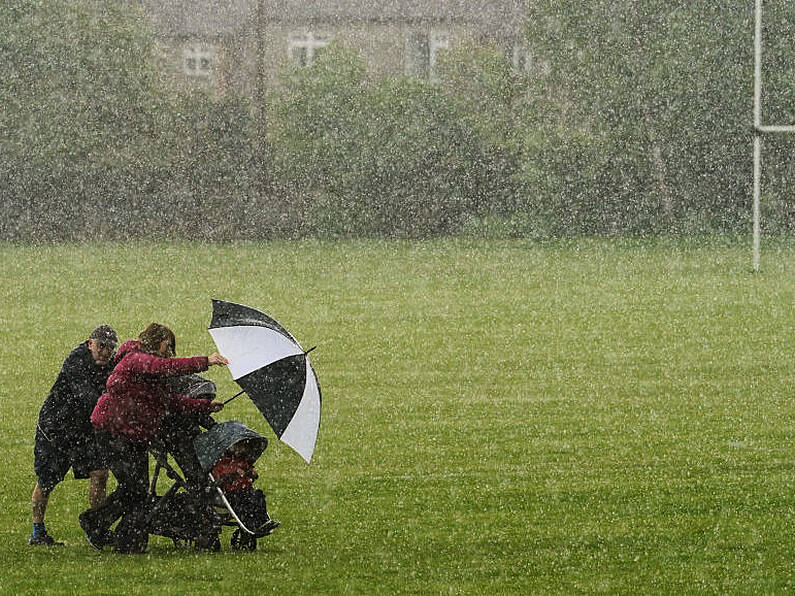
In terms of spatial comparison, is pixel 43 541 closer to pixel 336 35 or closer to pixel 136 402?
pixel 136 402

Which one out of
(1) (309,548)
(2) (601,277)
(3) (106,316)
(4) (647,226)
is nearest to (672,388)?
(1) (309,548)

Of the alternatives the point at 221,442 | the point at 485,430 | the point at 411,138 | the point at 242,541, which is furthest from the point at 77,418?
the point at 411,138

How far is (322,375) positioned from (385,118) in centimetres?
2044

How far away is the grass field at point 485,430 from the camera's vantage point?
24.1ft

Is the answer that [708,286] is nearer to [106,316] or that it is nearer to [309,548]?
[106,316]

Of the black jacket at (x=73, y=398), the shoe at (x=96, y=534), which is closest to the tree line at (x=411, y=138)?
the black jacket at (x=73, y=398)

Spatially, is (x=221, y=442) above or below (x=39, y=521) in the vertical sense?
above

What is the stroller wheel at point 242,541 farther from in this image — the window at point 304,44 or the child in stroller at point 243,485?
the window at point 304,44

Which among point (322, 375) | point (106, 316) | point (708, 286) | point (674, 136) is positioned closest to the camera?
point (322, 375)

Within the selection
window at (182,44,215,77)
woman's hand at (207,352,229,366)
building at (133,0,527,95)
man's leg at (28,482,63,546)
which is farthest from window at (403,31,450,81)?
woman's hand at (207,352,229,366)

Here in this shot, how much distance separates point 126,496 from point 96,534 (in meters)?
0.30

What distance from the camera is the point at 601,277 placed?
77.0 ft

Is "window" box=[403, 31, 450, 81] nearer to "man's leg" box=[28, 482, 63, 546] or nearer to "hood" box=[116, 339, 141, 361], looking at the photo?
"man's leg" box=[28, 482, 63, 546]

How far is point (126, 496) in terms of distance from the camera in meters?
7.42
